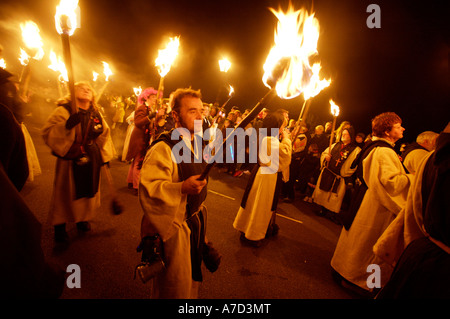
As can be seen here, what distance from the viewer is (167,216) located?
62.3 inches

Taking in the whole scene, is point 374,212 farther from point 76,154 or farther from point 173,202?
point 76,154

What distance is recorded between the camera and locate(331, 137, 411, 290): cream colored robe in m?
2.65

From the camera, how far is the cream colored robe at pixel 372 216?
8.69 feet

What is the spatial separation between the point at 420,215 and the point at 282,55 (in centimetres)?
166

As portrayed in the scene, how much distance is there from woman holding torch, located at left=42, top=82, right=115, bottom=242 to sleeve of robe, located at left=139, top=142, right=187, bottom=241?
201cm

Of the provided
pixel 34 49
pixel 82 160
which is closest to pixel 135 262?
pixel 82 160

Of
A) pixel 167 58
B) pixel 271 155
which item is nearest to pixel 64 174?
pixel 167 58

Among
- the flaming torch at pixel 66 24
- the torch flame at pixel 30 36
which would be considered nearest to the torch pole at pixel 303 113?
the flaming torch at pixel 66 24

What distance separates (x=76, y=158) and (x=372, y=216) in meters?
4.57

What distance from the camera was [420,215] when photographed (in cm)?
157

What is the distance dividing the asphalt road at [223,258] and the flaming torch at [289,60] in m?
2.14

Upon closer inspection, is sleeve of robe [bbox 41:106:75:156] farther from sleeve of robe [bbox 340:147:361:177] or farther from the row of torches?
sleeve of robe [bbox 340:147:361:177]

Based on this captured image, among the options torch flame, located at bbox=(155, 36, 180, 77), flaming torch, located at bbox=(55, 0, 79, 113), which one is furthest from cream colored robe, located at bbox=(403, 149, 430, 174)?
flaming torch, located at bbox=(55, 0, 79, 113)
